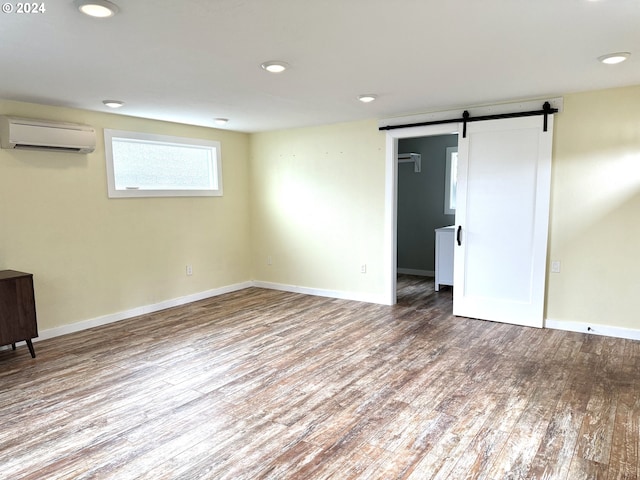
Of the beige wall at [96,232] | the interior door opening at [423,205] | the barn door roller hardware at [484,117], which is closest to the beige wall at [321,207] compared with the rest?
the barn door roller hardware at [484,117]

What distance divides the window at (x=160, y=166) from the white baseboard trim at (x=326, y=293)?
1.59 metres

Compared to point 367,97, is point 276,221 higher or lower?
lower

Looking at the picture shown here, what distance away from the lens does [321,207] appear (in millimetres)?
5625

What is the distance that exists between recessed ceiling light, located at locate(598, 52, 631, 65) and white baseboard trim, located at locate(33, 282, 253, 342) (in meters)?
4.99

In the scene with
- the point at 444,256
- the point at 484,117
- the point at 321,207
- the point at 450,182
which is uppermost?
the point at 484,117

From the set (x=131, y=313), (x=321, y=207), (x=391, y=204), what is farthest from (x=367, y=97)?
(x=131, y=313)

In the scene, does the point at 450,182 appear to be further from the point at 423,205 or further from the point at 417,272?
the point at 417,272

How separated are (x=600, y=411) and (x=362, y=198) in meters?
3.38

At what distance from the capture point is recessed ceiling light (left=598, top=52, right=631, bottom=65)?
8.93ft

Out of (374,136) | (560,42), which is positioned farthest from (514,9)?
(374,136)

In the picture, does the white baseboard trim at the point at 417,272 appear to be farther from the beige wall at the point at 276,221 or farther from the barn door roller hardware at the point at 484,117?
the barn door roller hardware at the point at 484,117

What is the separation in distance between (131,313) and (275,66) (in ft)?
11.3

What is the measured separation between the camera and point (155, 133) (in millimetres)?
4934

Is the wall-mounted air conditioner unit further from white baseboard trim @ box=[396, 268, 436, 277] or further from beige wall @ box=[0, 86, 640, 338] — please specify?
→ white baseboard trim @ box=[396, 268, 436, 277]
